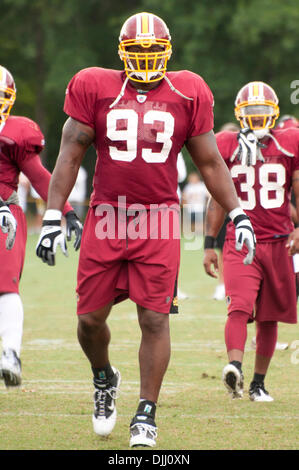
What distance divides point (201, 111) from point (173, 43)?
24.9 m

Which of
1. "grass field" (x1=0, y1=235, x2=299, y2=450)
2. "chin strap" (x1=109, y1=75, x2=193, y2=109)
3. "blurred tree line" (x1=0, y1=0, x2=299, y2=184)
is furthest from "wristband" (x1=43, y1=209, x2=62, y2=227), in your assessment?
"blurred tree line" (x1=0, y1=0, x2=299, y2=184)

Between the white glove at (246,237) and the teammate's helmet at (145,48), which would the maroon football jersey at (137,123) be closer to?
the teammate's helmet at (145,48)

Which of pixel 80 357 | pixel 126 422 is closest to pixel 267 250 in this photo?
pixel 126 422

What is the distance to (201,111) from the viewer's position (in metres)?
4.36

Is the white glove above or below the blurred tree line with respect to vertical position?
below

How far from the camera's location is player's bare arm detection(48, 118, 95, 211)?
170 inches

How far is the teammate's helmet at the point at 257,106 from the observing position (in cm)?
571

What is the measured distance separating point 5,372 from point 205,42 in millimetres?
24688

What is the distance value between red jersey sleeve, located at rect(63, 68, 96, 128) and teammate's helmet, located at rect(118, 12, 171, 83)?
203 mm

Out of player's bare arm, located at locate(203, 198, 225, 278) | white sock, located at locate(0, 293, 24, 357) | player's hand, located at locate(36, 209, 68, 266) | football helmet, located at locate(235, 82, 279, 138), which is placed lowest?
white sock, located at locate(0, 293, 24, 357)

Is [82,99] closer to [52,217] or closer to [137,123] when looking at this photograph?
[137,123]

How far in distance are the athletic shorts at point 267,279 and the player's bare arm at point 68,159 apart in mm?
1476

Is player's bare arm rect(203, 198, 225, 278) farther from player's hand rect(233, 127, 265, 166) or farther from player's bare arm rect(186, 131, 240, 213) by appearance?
player's bare arm rect(186, 131, 240, 213)

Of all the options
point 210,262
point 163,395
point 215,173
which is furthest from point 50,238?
point 163,395
